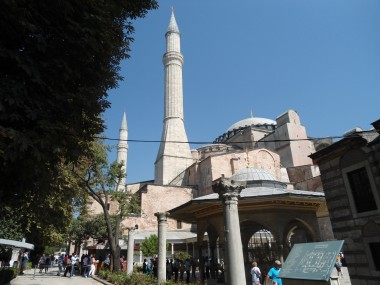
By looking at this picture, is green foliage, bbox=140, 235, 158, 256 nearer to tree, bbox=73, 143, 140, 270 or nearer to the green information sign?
tree, bbox=73, 143, 140, 270

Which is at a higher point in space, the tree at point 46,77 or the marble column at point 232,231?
the tree at point 46,77

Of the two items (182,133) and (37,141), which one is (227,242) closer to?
(37,141)

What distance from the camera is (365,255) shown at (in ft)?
29.9

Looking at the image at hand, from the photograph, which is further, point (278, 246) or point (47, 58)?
point (278, 246)

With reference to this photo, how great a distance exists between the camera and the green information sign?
5.69 m

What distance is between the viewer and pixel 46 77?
4965mm

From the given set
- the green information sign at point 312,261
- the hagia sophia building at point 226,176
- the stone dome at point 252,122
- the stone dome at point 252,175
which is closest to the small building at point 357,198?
the hagia sophia building at point 226,176

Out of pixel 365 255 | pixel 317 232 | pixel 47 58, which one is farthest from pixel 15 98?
pixel 317 232

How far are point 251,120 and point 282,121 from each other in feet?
39.4

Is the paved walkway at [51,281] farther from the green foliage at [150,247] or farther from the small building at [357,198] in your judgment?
the small building at [357,198]

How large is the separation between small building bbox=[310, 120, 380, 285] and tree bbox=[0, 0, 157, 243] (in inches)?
288

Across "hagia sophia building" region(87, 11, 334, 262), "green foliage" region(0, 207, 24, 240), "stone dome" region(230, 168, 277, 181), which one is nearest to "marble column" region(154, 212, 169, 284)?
"hagia sophia building" region(87, 11, 334, 262)

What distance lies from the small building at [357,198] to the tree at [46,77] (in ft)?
24.0

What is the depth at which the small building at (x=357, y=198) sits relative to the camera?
898 cm
